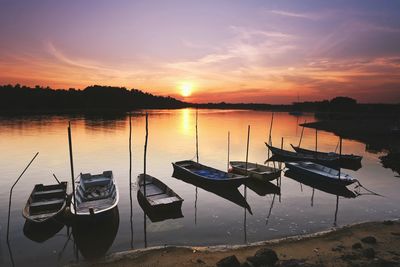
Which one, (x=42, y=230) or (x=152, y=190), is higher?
(x=152, y=190)

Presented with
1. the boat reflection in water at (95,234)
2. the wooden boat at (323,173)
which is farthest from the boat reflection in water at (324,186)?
the boat reflection in water at (95,234)

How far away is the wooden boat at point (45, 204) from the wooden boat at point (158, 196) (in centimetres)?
524

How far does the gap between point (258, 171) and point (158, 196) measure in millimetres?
12751

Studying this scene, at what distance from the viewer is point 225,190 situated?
2517 centimetres

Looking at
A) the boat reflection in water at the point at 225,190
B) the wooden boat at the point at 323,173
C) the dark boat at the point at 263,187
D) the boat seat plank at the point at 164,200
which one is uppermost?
the boat seat plank at the point at 164,200

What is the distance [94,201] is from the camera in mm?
18422

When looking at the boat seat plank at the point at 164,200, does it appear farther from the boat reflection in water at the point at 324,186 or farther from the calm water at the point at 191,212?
the boat reflection in water at the point at 324,186

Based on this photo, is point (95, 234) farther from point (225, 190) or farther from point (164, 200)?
point (225, 190)

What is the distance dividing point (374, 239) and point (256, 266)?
6629mm

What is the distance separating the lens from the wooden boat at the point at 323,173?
2627cm

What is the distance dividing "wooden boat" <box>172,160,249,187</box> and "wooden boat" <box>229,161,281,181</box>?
317cm

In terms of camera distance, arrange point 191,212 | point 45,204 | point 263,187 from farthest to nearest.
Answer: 1. point 263,187
2. point 191,212
3. point 45,204

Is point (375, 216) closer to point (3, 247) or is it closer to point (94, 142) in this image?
point (3, 247)

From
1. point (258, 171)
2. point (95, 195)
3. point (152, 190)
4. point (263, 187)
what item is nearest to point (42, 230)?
point (95, 195)
